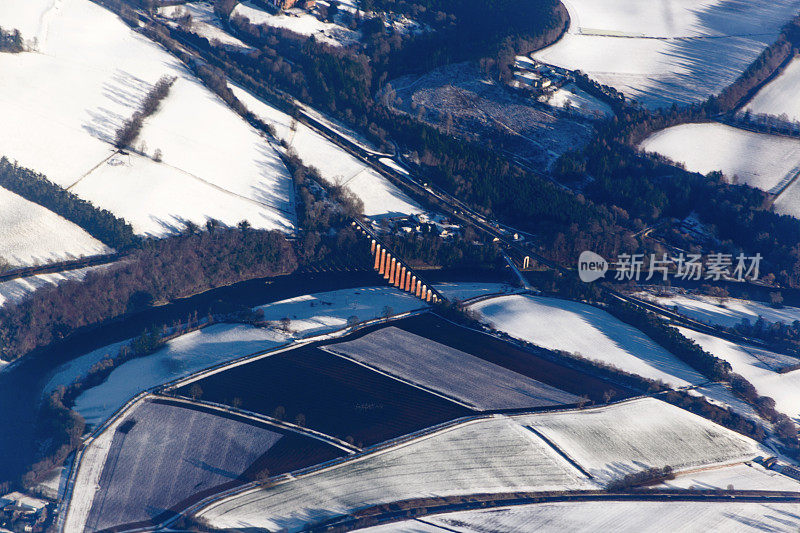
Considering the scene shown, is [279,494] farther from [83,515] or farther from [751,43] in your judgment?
[751,43]

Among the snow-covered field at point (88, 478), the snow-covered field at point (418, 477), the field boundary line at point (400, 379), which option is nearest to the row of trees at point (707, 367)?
the snow-covered field at point (418, 477)

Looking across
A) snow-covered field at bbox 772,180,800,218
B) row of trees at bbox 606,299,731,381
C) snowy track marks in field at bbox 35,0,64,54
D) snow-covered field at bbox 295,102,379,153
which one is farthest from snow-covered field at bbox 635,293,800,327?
snowy track marks in field at bbox 35,0,64,54

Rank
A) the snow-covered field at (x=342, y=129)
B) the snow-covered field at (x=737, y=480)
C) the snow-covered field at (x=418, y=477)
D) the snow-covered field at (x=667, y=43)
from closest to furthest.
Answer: the snow-covered field at (x=418, y=477) → the snow-covered field at (x=737, y=480) → the snow-covered field at (x=342, y=129) → the snow-covered field at (x=667, y=43)

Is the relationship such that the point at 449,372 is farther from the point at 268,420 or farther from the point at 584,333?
the point at 268,420

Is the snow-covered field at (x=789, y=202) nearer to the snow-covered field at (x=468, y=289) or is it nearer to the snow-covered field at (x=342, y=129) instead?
the snow-covered field at (x=468, y=289)

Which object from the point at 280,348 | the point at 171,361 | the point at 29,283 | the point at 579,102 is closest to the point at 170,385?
the point at 171,361

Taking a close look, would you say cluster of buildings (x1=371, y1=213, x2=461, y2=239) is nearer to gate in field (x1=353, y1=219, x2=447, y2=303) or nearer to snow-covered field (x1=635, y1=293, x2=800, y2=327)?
gate in field (x1=353, y1=219, x2=447, y2=303)
